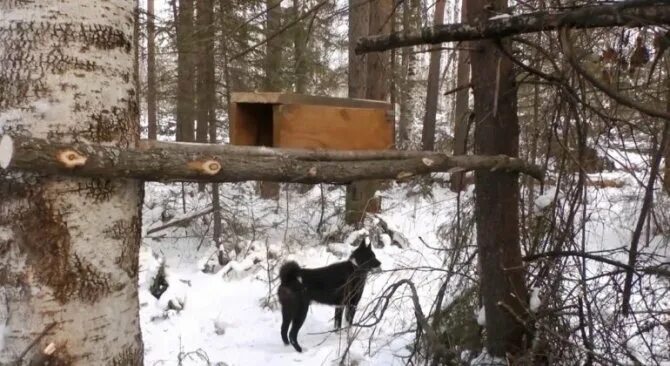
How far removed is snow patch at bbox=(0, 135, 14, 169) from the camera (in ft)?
5.26

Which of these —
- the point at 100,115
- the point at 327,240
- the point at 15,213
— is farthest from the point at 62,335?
the point at 327,240

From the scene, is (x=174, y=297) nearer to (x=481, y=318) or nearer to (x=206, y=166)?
(x=481, y=318)

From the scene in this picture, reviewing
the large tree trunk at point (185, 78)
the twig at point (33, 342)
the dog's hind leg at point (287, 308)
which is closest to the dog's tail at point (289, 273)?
the dog's hind leg at point (287, 308)

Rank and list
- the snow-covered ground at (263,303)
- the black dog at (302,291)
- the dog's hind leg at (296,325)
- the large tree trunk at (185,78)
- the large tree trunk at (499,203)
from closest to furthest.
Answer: the large tree trunk at (499,203) → the snow-covered ground at (263,303) → the dog's hind leg at (296,325) → the black dog at (302,291) → the large tree trunk at (185,78)

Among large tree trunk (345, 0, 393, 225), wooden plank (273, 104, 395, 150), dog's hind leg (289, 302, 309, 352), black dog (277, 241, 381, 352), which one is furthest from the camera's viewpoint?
large tree trunk (345, 0, 393, 225)

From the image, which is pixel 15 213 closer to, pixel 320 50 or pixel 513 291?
pixel 513 291

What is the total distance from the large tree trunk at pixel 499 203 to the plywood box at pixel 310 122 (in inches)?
24.6

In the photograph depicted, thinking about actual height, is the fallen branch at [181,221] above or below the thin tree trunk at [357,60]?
below

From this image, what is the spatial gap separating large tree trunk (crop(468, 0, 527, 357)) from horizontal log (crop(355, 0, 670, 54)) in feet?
1.82

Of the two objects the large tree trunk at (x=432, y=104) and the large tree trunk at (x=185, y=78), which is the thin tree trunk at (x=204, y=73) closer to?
the large tree trunk at (x=185, y=78)

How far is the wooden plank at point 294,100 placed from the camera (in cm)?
273

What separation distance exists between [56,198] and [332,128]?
4.67ft

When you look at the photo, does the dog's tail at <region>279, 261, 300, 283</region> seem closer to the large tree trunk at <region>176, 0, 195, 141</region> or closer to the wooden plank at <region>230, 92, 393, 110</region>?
the wooden plank at <region>230, 92, 393, 110</region>

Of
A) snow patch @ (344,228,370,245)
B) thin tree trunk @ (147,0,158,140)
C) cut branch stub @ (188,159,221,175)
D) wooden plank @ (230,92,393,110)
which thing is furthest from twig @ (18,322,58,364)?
snow patch @ (344,228,370,245)
